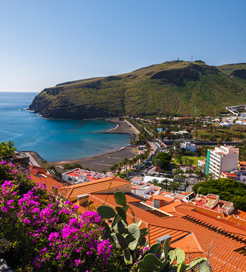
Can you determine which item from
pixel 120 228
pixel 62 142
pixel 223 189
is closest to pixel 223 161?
pixel 223 189

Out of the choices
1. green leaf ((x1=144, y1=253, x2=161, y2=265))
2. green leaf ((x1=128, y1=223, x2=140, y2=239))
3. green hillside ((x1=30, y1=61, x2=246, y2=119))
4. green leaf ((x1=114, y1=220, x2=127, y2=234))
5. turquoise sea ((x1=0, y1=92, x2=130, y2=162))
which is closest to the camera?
green leaf ((x1=144, y1=253, x2=161, y2=265))

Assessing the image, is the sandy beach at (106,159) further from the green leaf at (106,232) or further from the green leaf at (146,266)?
the green leaf at (146,266)

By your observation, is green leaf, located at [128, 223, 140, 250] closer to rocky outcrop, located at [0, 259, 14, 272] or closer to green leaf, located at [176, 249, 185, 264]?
green leaf, located at [176, 249, 185, 264]

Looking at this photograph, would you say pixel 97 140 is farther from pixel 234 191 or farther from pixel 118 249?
pixel 118 249

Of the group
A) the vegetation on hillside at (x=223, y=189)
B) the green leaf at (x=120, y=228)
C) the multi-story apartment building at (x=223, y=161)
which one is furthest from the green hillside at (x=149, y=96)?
the green leaf at (x=120, y=228)

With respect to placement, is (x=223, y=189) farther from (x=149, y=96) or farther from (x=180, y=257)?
(x=149, y=96)

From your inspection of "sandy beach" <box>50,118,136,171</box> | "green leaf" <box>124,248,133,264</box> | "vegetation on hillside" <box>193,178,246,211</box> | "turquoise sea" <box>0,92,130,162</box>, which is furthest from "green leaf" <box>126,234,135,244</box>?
"turquoise sea" <box>0,92,130,162</box>

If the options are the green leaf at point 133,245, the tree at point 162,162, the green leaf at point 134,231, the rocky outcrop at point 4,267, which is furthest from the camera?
the tree at point 162,162
